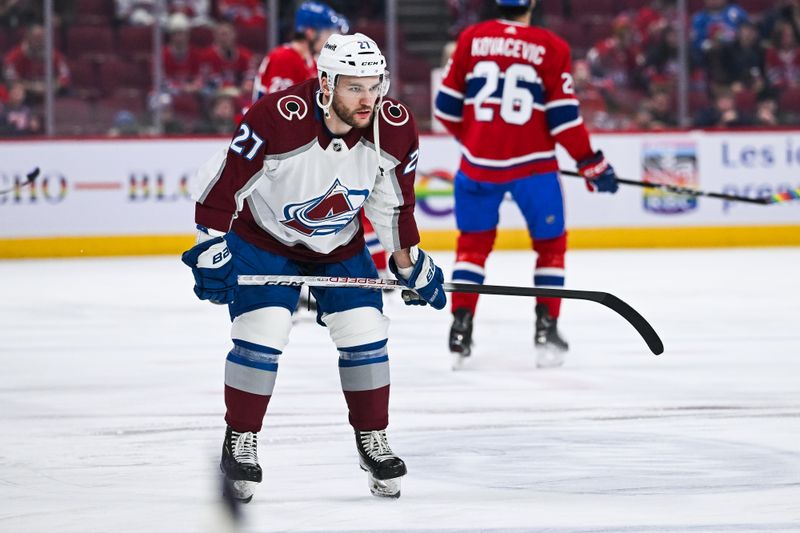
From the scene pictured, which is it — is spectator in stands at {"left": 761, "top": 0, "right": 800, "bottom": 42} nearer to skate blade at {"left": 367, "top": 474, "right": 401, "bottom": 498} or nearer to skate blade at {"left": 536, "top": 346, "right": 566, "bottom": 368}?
skate blade at {"left": 536, "top": 346, "right": 566, "bottom": 368}

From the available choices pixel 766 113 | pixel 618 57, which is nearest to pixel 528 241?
pixel 618 57

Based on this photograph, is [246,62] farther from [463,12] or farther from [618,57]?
[618,57]

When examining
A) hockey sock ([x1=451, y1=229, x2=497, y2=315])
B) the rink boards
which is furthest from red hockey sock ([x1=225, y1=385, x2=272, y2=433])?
the rink boards

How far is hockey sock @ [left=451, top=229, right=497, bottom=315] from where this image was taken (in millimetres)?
5164

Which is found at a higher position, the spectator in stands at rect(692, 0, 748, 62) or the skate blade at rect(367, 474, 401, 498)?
the spectator in stands at rect(692, 0, 748, 62)

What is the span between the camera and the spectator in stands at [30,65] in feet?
30.1

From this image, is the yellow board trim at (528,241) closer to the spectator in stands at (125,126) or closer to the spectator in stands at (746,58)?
the spectator in stands at (125,126)

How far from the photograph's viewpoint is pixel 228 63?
9555mm

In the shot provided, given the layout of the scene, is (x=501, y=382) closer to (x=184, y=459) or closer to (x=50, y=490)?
(x=184, y=459)

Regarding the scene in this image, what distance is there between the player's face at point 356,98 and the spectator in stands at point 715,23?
7097mm

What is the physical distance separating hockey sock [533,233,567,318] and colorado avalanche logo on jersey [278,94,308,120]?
89.6 inches

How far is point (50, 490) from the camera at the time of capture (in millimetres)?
3148

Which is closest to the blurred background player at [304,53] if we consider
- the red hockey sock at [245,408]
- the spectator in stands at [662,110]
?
the red hockey sock at [245,408]

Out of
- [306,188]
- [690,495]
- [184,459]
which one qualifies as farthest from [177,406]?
[690,495]
